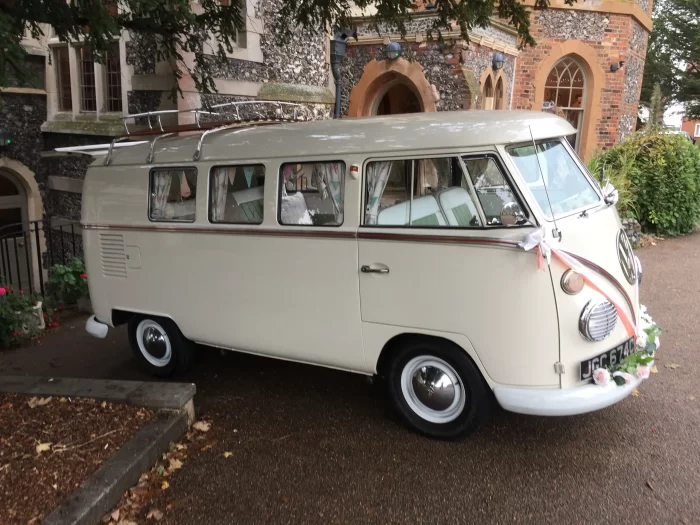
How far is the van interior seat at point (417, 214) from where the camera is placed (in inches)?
148

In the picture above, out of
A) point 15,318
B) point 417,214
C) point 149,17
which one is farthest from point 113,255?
point 417,214

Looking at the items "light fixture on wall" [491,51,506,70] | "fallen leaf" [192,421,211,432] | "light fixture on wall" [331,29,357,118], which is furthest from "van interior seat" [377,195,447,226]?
"light fixture on wall" [491,51,506,70]

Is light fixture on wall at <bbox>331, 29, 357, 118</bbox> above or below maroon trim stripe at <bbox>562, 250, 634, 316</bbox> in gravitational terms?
above

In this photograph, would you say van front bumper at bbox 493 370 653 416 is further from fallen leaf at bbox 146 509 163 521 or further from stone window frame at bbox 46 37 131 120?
stone window frame at bbox 46 37 131 120

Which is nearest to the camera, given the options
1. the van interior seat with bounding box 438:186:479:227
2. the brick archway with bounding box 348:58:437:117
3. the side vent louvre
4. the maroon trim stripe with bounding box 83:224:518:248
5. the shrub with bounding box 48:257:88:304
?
the maroon trim stripe with bounding box 83:224:518:248

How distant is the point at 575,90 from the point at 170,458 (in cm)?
1434

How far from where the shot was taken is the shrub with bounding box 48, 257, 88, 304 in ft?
26.5

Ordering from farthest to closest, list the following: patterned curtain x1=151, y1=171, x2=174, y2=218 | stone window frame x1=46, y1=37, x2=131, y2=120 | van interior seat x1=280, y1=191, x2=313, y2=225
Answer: stone window frame x1=46, y1=37, x2=131, y2=120, patterned curtain x1=151, y1=171, x2=174, y2=218, van interior seat x1=280, y1=191, x2=313, y2=225

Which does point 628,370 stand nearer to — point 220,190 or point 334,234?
point 334,234

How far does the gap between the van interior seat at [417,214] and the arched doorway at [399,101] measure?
35.7 feet

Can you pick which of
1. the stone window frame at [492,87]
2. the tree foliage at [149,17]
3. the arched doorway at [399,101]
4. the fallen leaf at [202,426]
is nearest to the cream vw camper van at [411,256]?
the fallen leaf at [202,426]

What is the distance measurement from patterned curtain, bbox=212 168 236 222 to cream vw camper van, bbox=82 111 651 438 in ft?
0.04

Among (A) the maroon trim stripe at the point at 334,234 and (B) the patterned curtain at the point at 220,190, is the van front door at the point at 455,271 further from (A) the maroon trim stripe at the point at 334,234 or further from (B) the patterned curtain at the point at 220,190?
(B) the patterned curtain at the point at 220,190

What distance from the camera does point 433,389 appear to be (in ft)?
13.2
